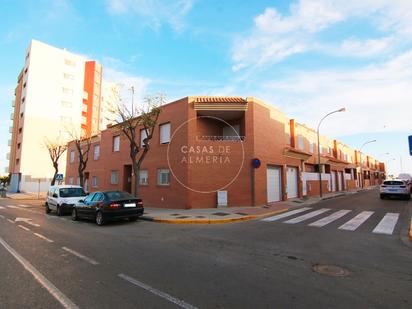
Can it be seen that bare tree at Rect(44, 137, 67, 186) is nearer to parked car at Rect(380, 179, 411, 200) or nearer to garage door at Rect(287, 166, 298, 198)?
garage door at Rect(287, 166, 298, 198)

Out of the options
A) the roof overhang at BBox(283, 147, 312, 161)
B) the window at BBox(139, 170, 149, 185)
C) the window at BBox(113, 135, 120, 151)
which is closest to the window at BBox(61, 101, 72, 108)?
the window at BBox(113, 135, 120, 151)

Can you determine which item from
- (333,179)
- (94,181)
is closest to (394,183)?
(333,179)

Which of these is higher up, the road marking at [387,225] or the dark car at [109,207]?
the dark car at [109,207]

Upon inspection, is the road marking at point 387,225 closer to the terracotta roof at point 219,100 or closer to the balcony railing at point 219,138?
the balcony railing at point 219,138

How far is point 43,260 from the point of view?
19.7 ft

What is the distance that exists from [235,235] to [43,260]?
213 inches

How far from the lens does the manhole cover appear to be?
16.2 ft

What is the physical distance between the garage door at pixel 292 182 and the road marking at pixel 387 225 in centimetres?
920

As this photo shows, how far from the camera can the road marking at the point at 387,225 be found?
891 centimetres

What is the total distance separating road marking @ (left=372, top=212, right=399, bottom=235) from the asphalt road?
166mm

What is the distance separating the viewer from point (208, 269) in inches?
206

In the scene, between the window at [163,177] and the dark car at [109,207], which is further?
the window at [163,177]

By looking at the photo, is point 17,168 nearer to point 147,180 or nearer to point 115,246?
point 147,180

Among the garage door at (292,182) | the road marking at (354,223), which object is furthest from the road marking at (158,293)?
the garage door at (292,182)
